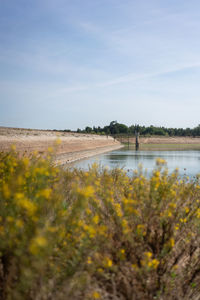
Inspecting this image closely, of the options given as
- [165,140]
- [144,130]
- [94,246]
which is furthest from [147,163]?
[144,130]

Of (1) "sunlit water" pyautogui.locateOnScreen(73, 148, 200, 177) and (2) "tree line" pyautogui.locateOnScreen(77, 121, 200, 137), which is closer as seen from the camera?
(1) "sunlit water" pyautogui.locateOnScreen(73, 148, 200, 177)

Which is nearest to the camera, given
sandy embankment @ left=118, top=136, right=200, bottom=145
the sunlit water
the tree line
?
the sunlit water

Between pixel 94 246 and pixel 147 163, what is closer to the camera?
pixel 94 246

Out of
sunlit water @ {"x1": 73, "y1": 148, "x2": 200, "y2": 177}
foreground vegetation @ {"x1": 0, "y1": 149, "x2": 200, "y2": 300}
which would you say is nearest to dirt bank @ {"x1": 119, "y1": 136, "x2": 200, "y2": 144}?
sunlit water @ {"x1": 73, "y1": 148, "x2": 200, "y2": 177}

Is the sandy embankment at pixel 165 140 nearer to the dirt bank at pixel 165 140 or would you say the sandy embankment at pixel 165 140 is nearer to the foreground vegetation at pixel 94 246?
the dirt bank at pixel 165 140

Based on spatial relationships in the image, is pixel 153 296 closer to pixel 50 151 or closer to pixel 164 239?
pixel 164 239

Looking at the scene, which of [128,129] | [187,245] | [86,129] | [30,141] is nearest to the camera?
[187,245]

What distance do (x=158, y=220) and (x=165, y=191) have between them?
33cm

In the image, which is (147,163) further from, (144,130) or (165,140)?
(144,130)

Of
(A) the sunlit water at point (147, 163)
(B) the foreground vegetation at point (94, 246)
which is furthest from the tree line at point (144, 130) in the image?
(B) the foreground vegetation at point (94, 246)

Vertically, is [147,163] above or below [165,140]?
below

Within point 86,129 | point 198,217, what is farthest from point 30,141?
point 86,129

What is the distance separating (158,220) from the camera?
3086 mm

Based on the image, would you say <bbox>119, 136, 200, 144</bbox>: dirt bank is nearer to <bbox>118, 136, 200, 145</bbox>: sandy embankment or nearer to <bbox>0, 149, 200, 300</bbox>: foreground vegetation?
<bbox>118, 136, 200, 145</bbox>: sandy embankment
